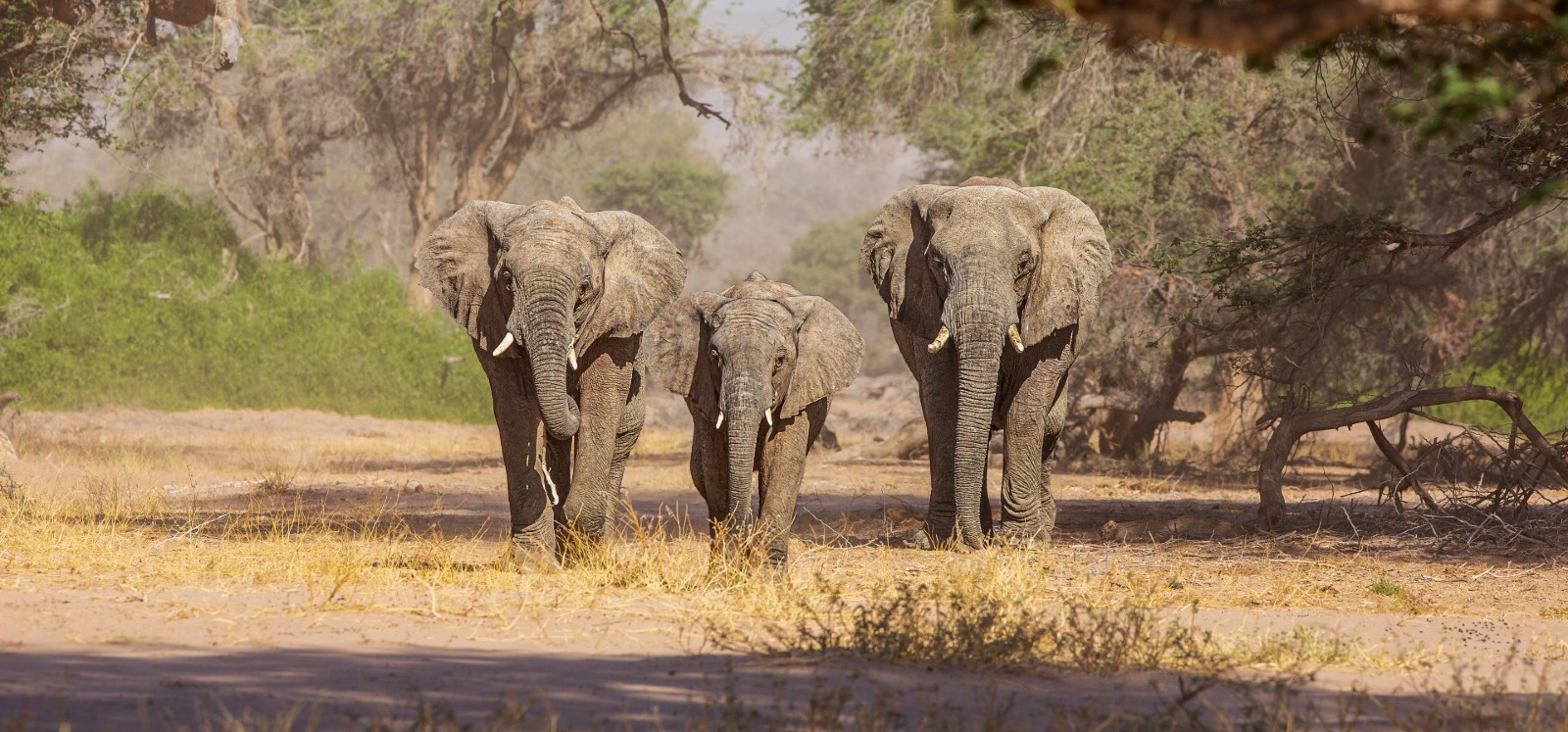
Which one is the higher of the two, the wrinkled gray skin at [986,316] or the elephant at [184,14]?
the elephant at [184,14]

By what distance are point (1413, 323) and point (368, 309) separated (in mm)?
19282

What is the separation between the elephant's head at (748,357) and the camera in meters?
8.32

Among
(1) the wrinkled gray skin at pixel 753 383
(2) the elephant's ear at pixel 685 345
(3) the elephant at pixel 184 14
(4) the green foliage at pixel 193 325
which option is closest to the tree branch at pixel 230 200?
(4) the green foliage at pixel 193 325

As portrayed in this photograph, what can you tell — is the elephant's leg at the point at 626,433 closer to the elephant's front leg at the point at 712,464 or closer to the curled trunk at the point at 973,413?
the elephant's front leg at the point at 712,464

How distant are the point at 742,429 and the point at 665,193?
40.2 metres

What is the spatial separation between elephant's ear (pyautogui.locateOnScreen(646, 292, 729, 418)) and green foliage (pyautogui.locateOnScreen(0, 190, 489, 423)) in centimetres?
1912

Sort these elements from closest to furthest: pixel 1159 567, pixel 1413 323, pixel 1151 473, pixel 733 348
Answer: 1. pixel 733 348
2. pixel 1159 567
3. pixel 1151 473
4. pixel 1413 323

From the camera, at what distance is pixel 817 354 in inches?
351

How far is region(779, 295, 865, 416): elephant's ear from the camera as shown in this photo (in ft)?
29.0

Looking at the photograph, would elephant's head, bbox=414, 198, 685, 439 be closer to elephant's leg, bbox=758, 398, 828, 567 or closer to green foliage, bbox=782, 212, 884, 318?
elephant's leg, bbox=758, 398, 828, 567

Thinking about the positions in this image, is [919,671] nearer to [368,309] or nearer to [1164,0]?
[1164,0]

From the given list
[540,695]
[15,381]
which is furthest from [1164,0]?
[15,381]

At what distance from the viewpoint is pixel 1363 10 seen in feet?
12.4

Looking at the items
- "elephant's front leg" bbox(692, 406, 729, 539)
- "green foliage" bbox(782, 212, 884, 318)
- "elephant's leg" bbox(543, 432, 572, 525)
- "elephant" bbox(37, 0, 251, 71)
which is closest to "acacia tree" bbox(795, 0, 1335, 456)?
"elephant" bbox(37, 0, 251, 71)
